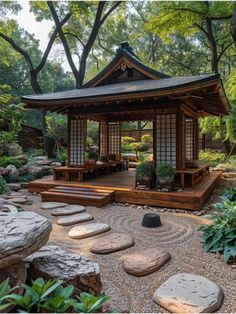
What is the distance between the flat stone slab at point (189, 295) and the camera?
2.16 metres

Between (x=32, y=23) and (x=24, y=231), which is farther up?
(x=32, y=23)

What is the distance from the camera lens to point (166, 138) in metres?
6.38

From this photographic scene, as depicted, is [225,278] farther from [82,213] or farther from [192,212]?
[82,213]

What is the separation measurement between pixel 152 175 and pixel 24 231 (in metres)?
4.22

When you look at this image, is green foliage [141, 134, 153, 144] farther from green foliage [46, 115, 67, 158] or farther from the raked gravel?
the raked gravel

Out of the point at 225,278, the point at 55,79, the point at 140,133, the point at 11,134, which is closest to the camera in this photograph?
the point at 225,278

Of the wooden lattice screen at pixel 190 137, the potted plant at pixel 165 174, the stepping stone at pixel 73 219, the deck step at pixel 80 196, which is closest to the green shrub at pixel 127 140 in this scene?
the wooden lattice screen at pixel 190 137

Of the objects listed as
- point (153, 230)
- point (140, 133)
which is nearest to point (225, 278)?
point (153, 230)

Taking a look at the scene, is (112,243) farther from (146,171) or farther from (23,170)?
(23,170)

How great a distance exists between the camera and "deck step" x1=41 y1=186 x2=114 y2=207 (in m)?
5.71

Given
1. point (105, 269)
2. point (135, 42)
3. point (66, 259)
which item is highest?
point (135, 42)

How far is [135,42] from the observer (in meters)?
21.0

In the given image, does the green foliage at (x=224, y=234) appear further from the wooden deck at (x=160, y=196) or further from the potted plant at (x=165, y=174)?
the potted plant at (x=165, y=174)

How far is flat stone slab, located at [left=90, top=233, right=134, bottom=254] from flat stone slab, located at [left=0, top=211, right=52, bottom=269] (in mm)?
1137
